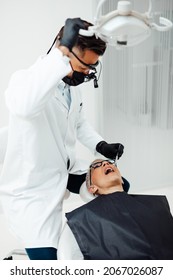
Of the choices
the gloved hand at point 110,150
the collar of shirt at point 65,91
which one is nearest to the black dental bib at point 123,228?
the gloved hand at point 110,150

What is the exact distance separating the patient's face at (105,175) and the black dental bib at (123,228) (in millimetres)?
83

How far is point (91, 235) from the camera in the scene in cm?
128

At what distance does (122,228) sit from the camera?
50.4 inches

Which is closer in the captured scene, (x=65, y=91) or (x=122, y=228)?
(x=122, y=228)

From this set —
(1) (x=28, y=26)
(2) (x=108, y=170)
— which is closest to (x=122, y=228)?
(2) (x=108, y=170)

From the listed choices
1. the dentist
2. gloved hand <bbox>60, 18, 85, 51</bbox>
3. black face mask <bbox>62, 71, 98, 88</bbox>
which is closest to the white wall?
the dentist

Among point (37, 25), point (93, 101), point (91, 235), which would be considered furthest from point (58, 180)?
point (37, 25)

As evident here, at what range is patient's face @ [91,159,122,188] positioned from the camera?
1514mm

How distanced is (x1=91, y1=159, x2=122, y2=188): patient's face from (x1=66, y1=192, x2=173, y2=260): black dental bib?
Answer: 0.08 metres

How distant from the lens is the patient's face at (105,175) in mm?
1514

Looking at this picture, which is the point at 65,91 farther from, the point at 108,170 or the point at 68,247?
the point at 68,247

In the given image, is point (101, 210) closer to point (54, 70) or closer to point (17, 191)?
point (17, 191)

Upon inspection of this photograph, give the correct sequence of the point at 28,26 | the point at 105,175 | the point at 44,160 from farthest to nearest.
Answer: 1. the point at 28,26
2. the point at 105,175
3. the point at 44,160

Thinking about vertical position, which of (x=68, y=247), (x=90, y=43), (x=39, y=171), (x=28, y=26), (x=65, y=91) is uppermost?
(x=28, y=26)
